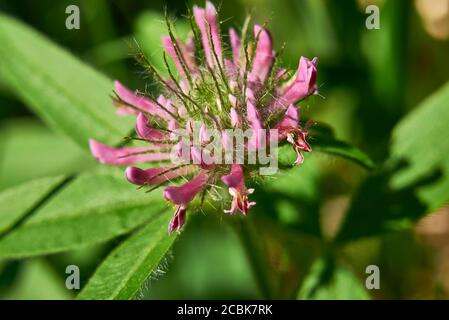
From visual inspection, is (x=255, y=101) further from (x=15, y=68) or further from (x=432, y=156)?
(x=15, y=68)

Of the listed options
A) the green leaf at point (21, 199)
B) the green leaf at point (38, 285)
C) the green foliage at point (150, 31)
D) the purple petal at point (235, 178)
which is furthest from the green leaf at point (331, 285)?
the green leaf at point (38, 285)

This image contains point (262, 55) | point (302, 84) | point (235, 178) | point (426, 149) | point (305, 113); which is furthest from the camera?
point (305, 113)

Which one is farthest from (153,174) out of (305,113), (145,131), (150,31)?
(305,113)
